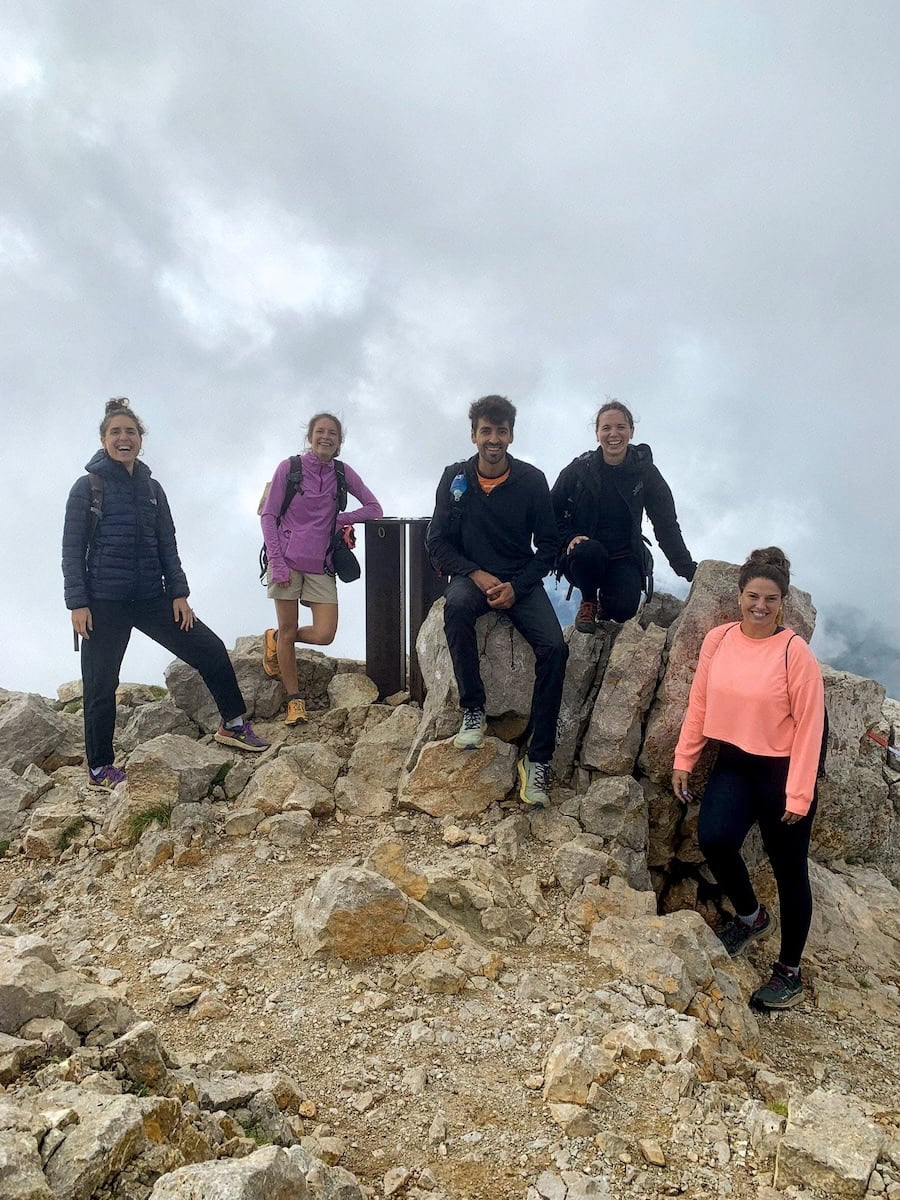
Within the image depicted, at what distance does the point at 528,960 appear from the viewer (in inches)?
236

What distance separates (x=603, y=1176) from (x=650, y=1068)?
93 centimetres

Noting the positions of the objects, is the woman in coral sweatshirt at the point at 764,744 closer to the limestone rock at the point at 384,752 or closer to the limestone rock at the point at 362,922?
the limestone rock at the point at 362,922

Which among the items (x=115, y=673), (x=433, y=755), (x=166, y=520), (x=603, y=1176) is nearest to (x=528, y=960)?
(x=603, y=1176)

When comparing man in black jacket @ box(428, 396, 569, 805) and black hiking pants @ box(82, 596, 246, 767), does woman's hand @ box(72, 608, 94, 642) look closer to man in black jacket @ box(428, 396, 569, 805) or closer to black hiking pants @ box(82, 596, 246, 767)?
black hiking pants @ box(82, 596, 246, 767)

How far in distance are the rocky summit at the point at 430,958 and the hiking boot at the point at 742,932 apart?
0.26m

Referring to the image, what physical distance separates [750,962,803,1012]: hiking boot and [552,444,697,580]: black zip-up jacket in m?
4.16

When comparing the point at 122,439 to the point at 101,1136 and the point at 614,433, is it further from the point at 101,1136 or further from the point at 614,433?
the point at 101,1136

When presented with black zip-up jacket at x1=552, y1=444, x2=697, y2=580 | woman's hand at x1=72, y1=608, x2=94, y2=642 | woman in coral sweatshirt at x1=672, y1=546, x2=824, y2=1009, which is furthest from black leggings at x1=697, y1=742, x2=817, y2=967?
woman's hand at x1=72, y1=608, x2=94, y2=642

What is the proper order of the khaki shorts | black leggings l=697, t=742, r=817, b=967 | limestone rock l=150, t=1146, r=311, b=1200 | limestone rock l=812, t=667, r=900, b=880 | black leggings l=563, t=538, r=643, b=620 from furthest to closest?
the khaki shorts → black leggings l=563, t=538, r=643, b=620 → limestone rock l=812, t=667, r=900, b=880 → black leggings l=697, t=742, r=817, b=967 → limestone rock l=150, t=1146, r=311, b=1200

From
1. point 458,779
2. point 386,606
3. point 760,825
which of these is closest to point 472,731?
point 458,779

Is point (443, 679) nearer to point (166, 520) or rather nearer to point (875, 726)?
point (166, 520)

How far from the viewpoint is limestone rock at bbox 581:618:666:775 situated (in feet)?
26.7

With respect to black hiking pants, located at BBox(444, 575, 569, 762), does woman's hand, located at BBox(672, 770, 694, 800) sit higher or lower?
lower

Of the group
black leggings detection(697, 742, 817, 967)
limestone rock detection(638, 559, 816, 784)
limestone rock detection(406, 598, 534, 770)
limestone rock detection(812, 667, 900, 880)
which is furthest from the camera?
limestone rock detection(812, 667, 900, 880)
